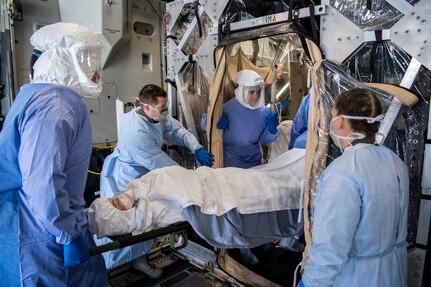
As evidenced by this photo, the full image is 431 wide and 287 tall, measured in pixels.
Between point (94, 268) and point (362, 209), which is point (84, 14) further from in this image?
point (362, 209)

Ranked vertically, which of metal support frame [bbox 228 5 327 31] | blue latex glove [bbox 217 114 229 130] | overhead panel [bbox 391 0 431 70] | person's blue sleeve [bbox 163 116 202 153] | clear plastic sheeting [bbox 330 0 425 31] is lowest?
person's blue sleeve [bbox 163 116 202 153]

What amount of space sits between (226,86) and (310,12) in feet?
4.07

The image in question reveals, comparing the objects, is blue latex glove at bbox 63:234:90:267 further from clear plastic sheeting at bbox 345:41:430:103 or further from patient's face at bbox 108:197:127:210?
clear plastic sheeting at bbox 345:41:430:103

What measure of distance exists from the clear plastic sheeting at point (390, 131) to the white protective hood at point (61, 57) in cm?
132

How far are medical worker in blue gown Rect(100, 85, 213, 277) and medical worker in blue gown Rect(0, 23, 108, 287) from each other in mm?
1132

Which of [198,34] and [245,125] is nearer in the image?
[245,125]

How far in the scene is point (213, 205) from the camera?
1.88 meters

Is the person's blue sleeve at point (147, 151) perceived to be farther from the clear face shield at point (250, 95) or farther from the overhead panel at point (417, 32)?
the overhead panel at point (417, 32)

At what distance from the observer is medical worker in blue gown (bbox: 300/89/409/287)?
1.40 meters

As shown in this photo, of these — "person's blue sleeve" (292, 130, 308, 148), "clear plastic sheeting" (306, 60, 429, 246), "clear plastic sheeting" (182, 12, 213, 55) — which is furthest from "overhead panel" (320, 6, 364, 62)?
"clear plastic sheeting" (182, 12, 213, 55)

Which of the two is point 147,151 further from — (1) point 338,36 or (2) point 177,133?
(1) point 338,36

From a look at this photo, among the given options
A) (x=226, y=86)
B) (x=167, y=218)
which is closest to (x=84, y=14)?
(x=226, y=86)

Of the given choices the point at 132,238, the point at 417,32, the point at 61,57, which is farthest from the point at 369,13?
the point at 132,238

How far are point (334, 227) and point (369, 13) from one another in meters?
1.39
